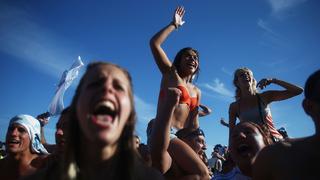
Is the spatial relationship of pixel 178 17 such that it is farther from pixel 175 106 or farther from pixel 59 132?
pixel 59 132

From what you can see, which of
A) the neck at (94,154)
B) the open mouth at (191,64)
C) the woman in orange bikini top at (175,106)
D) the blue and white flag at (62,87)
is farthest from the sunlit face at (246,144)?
the blue and white flag at (62,87)

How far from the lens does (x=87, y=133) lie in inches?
85.7

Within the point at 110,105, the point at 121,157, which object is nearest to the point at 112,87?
the point at 110,105

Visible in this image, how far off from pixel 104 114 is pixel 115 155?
1.21ft

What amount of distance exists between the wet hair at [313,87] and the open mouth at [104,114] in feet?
5.58

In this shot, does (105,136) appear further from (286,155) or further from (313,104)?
(313,104)

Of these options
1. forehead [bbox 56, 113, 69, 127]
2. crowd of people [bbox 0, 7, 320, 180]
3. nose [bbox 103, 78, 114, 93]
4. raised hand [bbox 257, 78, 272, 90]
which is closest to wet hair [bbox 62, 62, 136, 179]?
crowd of people [bbox 0, 7, 320, 180]

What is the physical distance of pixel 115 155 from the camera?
2.38m

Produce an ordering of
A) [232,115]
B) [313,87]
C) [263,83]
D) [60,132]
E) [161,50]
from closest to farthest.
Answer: [313,87] < [161,50] < [60,132] < [232,115] < [263,83]

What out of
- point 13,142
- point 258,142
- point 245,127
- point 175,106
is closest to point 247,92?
point 245,127

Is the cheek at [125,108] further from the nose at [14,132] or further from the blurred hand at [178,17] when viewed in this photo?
the nose at [14,132]

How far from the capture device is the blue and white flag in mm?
6992

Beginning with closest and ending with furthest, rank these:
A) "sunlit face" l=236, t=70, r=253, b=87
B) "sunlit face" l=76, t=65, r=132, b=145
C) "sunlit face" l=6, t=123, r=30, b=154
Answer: "sunlit face" l=76, t=65, r=132, b=145 → "sunlit face" l=6, t=123, r=30, b=154 → "sunlit face" l=236, t=70, r=253, b=87

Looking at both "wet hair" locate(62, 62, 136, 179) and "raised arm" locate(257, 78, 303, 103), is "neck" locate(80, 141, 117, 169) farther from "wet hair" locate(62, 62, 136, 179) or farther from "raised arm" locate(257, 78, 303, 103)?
"raised arm" locate(257, 78, 303, 103)
